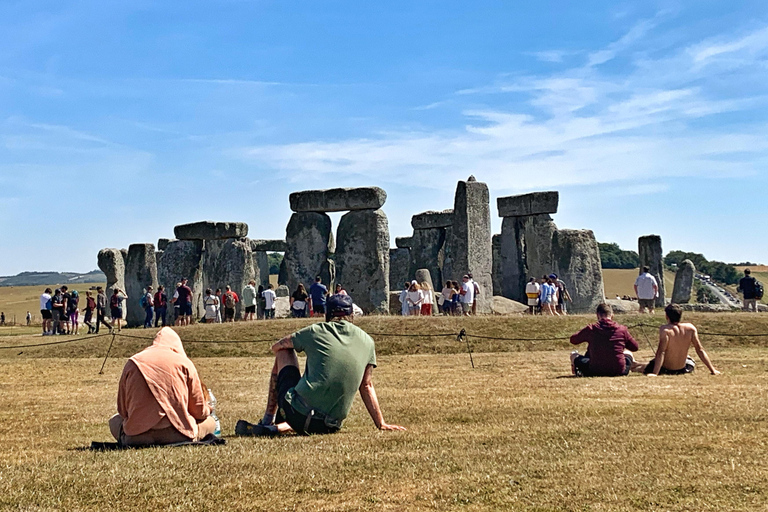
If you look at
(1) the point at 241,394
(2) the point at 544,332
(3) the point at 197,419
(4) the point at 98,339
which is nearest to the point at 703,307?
(2) the point at 544,332

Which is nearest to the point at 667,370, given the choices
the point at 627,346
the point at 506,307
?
the point at 627,346

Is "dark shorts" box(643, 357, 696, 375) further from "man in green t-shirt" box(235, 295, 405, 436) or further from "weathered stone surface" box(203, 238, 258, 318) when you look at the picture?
"weathered stone surface" box(203, 238, 258, 318)

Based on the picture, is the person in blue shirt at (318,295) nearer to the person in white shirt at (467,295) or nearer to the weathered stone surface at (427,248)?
the person in white shirt at (467,295)

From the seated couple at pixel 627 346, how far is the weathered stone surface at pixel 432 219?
23.7m

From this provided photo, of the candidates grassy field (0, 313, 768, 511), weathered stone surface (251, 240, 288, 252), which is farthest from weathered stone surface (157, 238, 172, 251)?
grassy field (0, 313, 768, 511)

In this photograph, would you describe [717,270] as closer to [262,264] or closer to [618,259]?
[618,259]

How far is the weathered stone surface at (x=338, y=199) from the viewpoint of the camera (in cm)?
2725

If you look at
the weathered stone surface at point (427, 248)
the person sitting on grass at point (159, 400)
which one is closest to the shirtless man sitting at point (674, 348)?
the person sitting on grass at point (159, 400)

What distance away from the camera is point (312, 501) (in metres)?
5.57

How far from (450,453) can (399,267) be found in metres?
33.3

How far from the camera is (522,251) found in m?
33.1

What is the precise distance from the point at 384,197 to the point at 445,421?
1899cm

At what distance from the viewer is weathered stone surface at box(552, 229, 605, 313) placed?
28.9 meters

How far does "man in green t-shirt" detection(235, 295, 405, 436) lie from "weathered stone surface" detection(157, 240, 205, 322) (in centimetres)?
2260
